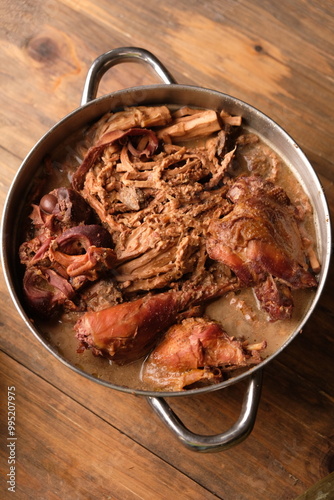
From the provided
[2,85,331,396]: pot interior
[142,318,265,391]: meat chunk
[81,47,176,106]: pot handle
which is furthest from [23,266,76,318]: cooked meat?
[81,47,176,106]: pot handle

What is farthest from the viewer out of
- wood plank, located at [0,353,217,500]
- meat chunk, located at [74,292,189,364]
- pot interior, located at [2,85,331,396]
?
wood plank, located at [0,353,217,500]

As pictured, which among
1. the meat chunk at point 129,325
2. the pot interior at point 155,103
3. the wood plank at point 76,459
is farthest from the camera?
the wood plank at point 76,459

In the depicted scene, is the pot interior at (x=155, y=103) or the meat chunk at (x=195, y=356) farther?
the pot interior at (x=155, y=103)

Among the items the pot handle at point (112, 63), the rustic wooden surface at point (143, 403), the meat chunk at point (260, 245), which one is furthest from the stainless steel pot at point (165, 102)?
the rustic wooden surface at point (143, 403)

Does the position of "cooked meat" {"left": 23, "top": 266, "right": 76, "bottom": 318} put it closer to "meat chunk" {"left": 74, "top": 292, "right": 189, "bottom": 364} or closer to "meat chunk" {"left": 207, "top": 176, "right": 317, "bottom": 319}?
"meat chunk" {"left": 74, "top": 292, "right": 189, "bottom": 364}

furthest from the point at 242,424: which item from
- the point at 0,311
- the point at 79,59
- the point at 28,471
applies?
the point at 79,59

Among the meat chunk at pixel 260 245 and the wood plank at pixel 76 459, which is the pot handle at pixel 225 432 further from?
the wood plank at pixel 76 459
